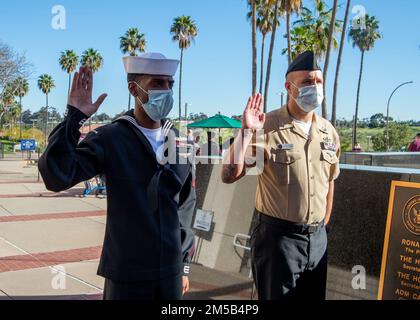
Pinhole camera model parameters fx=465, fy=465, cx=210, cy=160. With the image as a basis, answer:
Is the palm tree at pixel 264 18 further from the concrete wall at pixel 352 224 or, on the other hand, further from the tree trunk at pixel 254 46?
the concrete wall at pixel 352 224

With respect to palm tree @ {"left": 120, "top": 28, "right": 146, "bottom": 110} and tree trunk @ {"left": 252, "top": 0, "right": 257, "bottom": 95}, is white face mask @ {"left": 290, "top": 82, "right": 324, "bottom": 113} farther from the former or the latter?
palm tree @ {"left": 120, "top": 28, "right": 146, "bottom": 110}

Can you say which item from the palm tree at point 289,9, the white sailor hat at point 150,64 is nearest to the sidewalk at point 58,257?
the white sailor hat at point 150,64

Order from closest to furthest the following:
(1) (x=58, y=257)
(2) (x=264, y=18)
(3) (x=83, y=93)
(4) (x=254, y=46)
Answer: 1. (3) (x=83, y=93)
2. (1) (x=58, y=257)
3. (4) (x=254, y=46)
4. (2) (x=264, y=18)

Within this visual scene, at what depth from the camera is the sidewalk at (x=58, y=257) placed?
14.7ft

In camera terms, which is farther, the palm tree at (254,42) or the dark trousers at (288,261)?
the palm tree at (254,42)

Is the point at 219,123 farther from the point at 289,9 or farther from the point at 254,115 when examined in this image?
the point at 254,115

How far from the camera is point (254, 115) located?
8.95 feet

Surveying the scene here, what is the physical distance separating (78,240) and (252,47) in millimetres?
17831

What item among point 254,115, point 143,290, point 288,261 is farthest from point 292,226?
point 143,290

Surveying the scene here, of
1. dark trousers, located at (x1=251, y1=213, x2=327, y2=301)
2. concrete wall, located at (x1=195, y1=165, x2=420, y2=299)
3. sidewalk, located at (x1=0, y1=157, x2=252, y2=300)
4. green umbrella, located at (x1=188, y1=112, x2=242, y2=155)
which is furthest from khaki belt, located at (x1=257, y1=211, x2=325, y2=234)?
green umbrella, located at (x1=188, y1=112, x2=242, y2=155)

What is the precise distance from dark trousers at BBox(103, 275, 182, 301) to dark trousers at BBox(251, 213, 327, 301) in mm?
689

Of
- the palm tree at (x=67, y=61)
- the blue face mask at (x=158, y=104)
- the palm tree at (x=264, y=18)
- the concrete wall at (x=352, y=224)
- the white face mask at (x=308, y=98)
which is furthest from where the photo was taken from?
the palm tree at (x=67, y=61)

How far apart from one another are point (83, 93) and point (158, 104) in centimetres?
44

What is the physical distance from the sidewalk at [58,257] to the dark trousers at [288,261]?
4.50ft
